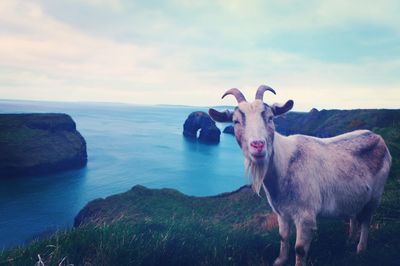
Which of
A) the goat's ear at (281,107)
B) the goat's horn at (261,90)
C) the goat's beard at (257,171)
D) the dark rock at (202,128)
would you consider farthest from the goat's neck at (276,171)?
the dark rock at (202,128)

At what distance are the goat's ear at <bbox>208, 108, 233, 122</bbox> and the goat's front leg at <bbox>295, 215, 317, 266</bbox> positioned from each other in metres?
2.54

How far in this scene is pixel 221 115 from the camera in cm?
651

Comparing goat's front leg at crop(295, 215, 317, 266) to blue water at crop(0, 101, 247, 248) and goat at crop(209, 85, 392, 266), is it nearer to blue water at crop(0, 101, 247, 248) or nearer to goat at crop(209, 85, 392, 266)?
goat at crop(209, 85, 392, 266)

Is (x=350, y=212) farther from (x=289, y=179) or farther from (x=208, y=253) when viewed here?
(x=208, y=253)

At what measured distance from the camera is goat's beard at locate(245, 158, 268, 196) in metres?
6.18

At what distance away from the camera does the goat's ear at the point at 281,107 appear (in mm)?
6320

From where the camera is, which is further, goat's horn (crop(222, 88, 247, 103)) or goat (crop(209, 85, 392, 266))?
goat's horn (crop(222, 88, 247, 103))

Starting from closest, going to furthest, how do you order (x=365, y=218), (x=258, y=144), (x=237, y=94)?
(x=258, y=144) → (x=237, y=94) → (x=365, y=218)

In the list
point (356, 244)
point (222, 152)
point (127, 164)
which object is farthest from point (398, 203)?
point (222, 152)

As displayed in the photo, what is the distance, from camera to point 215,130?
144125mm

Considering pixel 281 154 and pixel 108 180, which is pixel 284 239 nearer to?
pixel 281 154

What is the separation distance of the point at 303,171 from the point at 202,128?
146 metres

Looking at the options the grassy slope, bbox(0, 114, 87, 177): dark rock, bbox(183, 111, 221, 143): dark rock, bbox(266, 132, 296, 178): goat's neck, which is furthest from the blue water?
bbox(266, 132, 296, 178): goat's neck

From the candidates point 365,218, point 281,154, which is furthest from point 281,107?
point 365,218
